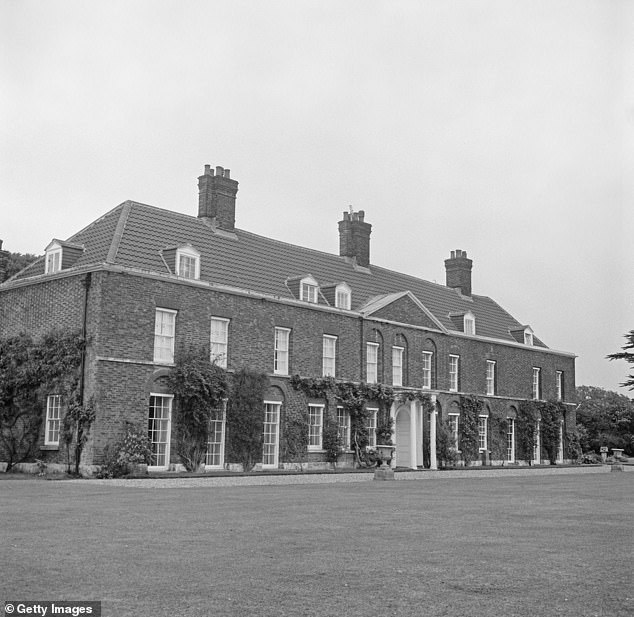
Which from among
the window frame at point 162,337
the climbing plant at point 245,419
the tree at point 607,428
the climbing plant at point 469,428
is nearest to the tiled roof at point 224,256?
the window frame at point 162,337

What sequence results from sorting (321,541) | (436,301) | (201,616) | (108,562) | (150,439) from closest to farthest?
(201,616)
(108,562)
(321,541)
(150,439)
(436,301)

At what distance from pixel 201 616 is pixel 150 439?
21041mm

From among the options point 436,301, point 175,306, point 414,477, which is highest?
point 436,301

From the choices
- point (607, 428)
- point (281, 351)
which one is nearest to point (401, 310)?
point (281, 351)

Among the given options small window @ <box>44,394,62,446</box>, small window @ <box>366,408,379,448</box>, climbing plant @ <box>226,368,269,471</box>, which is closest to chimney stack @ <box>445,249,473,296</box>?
small window @ <box>366,408,379,448</box>

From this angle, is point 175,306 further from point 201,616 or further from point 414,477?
point 201,616

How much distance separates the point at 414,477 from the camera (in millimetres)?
30453

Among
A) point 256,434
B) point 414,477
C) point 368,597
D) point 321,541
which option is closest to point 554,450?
point 414,477

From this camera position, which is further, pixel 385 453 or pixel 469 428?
pixel 469 428

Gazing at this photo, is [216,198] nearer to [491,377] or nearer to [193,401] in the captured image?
[193,401]

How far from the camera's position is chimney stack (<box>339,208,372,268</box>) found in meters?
40.9

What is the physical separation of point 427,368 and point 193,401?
14.7m

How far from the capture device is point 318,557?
9.28 meters

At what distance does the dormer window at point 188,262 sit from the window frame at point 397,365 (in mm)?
11157
